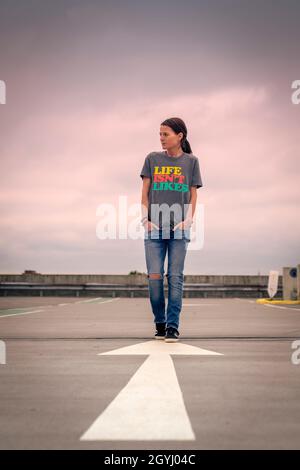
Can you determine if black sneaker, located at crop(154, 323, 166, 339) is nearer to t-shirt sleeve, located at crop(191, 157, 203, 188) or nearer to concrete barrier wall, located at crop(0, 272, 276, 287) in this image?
t-shirt sleeve, located at crop(191, 157, 203, 188)

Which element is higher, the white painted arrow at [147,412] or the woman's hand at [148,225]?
the woman's hand at [148,225]

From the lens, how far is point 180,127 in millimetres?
5969

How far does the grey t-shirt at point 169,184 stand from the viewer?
5757 millimetres

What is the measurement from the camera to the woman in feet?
18.8

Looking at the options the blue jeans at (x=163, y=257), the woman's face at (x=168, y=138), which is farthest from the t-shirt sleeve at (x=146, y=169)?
the blue jeans at (x=163, y=257)

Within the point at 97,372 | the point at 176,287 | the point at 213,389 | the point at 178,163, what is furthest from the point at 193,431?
the point at 178,163

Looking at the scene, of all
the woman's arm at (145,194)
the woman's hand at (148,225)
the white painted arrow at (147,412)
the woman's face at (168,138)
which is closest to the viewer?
the white painted arrow at (147,412)

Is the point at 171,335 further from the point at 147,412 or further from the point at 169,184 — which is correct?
the point at 147,412

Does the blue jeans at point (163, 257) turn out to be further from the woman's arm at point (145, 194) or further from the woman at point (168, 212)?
the woman's arm at point (145, 194)

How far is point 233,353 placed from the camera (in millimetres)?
4609

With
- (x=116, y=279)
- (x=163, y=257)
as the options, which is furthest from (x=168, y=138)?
(x=116, y=279)

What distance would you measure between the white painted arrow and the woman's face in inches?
104
